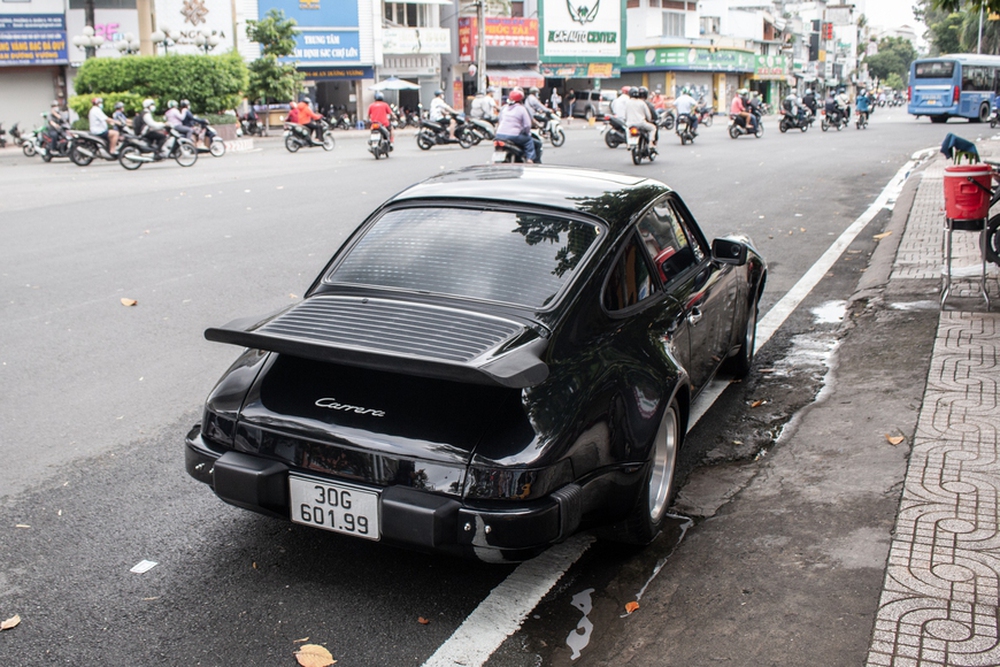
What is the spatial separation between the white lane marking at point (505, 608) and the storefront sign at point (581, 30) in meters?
59.2

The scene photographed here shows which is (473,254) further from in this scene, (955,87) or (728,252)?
(955,87)

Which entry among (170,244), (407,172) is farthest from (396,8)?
(170,244)

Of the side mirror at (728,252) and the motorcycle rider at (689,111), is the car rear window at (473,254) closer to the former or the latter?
the side mirror at (728,252)

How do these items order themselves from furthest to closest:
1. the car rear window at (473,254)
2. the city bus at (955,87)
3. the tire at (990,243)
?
the city bus at (955,87), the tire at (990,243), the car rear window at (473,254)

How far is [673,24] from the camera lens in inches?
2790

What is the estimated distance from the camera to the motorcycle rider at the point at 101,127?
77.2 ft

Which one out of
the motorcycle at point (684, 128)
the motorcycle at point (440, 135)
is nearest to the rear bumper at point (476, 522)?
the motorcycle at point (440, 135)

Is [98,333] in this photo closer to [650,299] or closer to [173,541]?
[173,541]

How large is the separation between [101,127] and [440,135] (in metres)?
8.82

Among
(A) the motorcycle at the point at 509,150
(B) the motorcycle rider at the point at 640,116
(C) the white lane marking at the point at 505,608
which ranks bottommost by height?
(C) the white lane marking at the point at 505,608

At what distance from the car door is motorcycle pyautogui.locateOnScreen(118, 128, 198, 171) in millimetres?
19240

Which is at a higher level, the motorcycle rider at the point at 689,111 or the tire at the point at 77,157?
the motorcycle rider at the point at 689,111

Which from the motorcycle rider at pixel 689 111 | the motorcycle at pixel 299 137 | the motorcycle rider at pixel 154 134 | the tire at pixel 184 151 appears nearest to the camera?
the motorcycle rider at pixel 154 134

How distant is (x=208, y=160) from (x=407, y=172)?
26.7 ft
